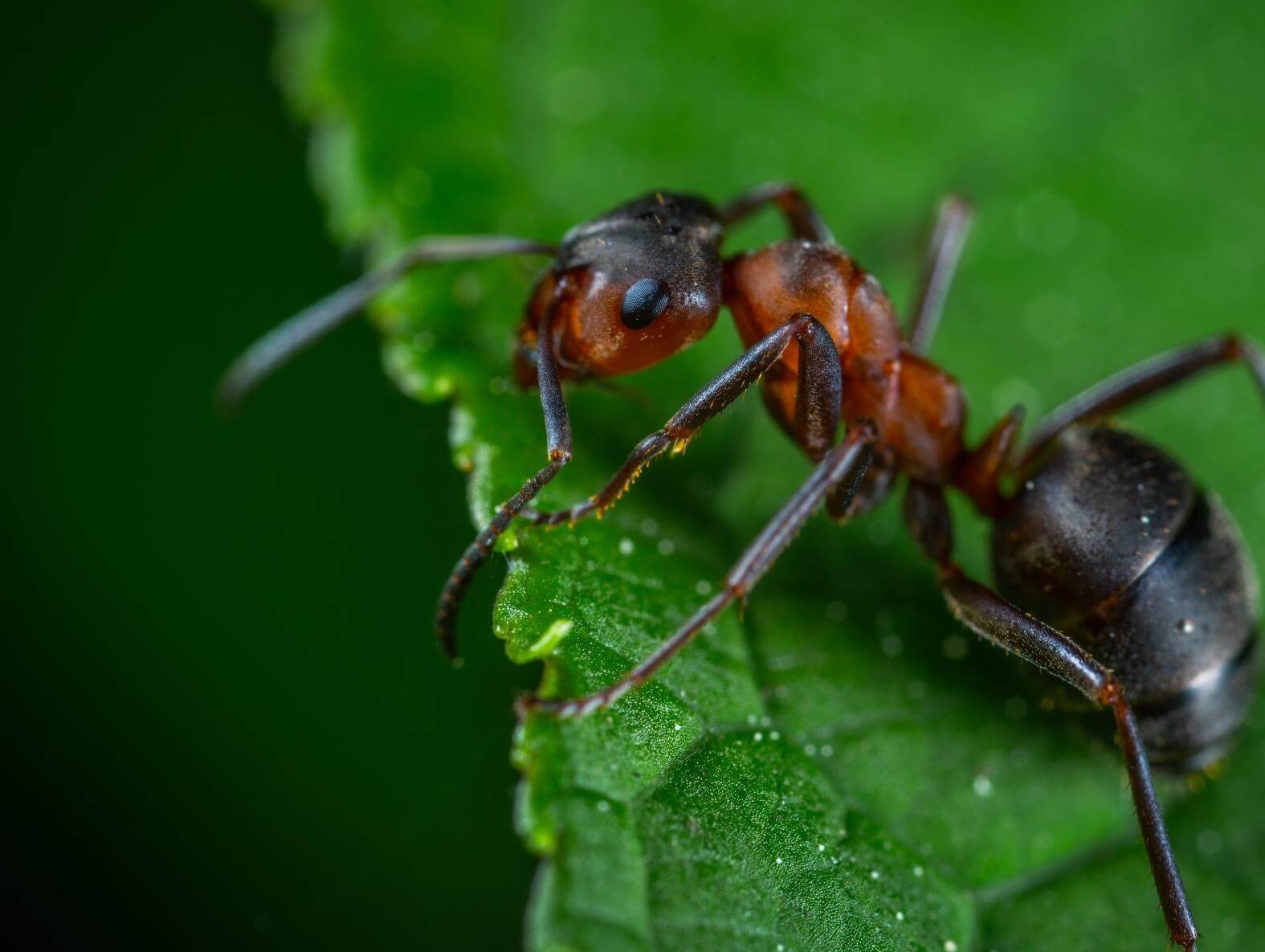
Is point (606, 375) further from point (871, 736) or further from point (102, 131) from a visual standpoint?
point (102, 131)

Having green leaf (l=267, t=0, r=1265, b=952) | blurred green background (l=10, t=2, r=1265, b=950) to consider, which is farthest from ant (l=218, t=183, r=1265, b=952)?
blurred green background (l=10, t=2, r=1265, b=950)

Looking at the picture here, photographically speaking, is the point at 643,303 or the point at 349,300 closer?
the point at 643,303

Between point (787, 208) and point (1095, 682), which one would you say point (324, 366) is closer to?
point (787, 208)

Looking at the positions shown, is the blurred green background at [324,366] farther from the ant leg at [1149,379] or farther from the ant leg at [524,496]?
the ant leg at [524,496]

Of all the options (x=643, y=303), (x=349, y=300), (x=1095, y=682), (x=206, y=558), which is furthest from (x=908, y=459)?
(x=206, y=558)

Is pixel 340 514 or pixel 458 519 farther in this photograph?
pixel 340 514

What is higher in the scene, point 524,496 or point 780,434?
point 524,496

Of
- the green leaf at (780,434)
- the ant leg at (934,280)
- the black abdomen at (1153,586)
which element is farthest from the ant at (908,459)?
the ant leg at (934,280)

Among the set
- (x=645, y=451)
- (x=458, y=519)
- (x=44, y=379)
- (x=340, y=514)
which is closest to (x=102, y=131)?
(x=44, y=379)
